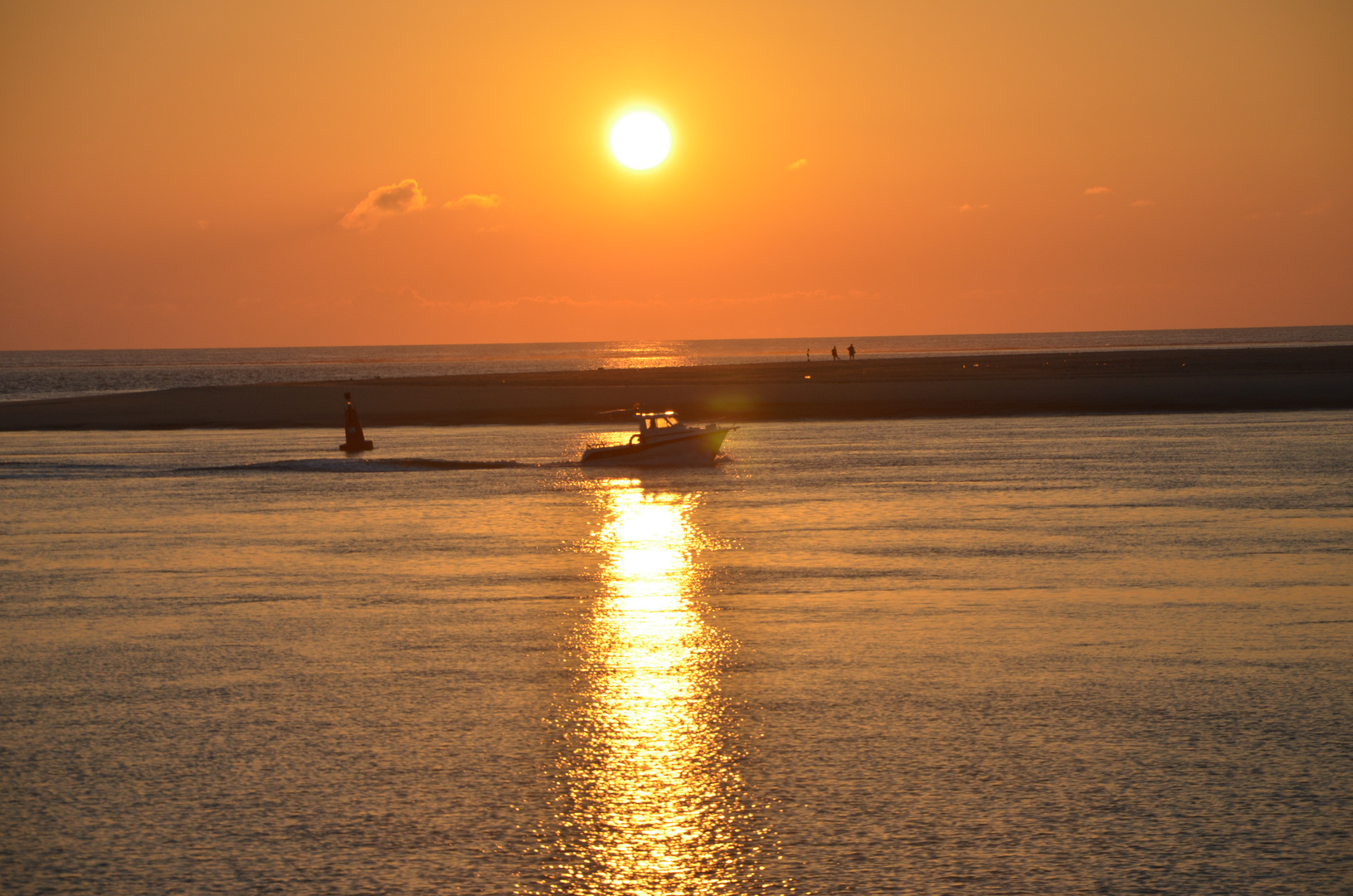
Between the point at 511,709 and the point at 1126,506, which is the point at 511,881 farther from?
the point at 1126,506

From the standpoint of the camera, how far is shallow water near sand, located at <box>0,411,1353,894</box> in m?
7.70

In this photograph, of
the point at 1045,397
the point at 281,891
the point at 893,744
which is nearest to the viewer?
the point at 281,891

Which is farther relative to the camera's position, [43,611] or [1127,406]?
[1127,406]

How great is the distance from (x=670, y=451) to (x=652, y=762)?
1057 inches

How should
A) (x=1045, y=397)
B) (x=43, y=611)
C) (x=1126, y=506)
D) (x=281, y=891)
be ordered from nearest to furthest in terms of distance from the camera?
(x=281, y=891) → (x=43, y=611) → (x=1126, y=506) → (x=1045, y=397)

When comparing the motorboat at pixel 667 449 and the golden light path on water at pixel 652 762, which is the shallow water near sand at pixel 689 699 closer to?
the golden light path on water at pixel 652 762

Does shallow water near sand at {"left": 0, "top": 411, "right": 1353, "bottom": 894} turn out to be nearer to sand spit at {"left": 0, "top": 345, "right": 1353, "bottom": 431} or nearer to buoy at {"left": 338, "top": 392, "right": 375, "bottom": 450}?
buoy at {"left": 338, "top": 392, "right": 375, "bottom": 450}

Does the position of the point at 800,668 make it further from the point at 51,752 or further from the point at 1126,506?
the point at 1126,506

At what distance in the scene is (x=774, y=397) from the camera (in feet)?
236

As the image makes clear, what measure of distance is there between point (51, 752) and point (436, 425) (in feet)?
155

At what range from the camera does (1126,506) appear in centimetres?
2372

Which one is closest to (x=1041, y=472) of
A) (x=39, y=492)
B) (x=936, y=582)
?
(x=936, y=582)

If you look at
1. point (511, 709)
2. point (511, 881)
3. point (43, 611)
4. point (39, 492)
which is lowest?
point (511, 881)

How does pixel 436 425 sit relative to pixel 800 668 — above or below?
above
